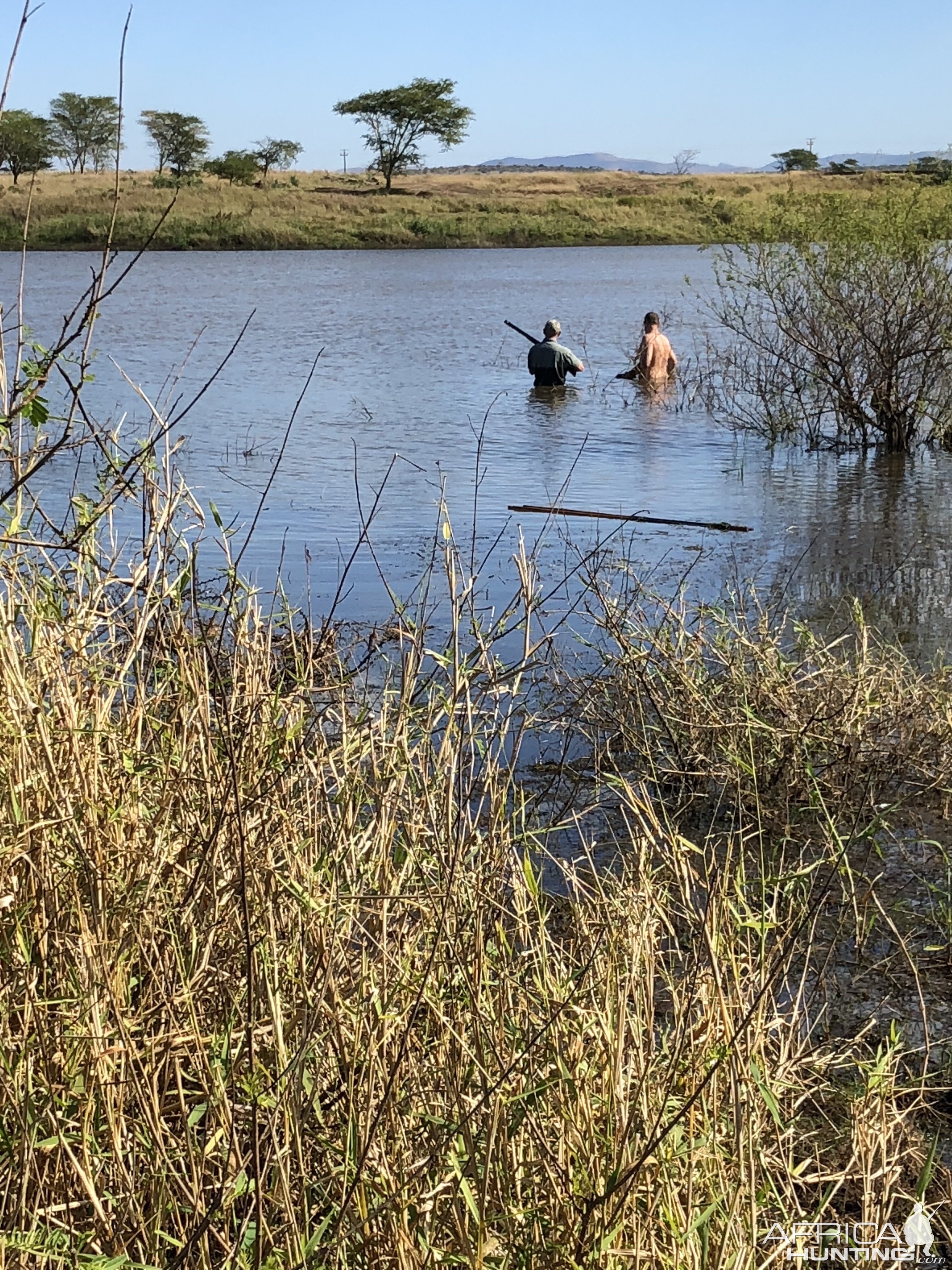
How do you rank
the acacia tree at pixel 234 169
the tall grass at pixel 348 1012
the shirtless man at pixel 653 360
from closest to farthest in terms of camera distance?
the tall grass at pixel 348 1012 < the shirtless man at pixel 653 360 < the acacia tree at pixel 234 169

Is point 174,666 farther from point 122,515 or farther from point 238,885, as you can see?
point 122,515

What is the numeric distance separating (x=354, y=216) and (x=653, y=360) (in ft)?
146

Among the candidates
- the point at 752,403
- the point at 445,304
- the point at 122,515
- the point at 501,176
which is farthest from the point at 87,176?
the point at 122,515

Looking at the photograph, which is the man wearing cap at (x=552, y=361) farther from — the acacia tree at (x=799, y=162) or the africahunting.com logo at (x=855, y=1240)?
the acacia tree at (x=799, y=162)

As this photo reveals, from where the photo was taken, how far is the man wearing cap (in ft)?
57.7

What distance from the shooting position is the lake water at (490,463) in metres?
9.07

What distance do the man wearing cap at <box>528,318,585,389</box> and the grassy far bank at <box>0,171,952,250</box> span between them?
27.9 meters

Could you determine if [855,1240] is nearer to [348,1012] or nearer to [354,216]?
[348,1012]

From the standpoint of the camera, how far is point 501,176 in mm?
95625

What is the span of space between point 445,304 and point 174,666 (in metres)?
28.3

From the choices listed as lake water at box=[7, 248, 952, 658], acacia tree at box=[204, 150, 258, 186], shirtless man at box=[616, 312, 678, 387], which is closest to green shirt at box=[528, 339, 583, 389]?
lake water at box=[7, 248, 952, 658]

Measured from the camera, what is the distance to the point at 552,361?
57.8 feet

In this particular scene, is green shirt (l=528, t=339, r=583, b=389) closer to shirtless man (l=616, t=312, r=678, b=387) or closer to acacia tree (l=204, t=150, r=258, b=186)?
shirtless man (l=616, t=312, r=678, b=387)

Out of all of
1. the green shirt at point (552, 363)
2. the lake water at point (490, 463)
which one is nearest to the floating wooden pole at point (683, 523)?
the lake water at point (490, 463)
